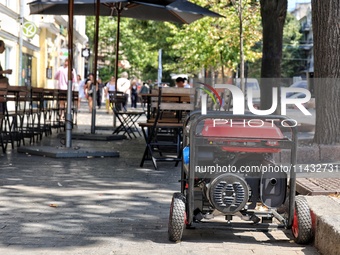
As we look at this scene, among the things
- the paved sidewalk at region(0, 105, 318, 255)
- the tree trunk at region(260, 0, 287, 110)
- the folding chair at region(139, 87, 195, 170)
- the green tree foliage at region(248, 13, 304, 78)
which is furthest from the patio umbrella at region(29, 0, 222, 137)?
the green tree foliage at region(248, 13, 304, 78)

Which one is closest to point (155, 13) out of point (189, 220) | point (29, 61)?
point (189, 220)

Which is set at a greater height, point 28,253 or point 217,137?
point 217,137

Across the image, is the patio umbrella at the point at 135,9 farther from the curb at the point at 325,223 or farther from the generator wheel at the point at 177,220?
the generator wheel at the point at 177,220

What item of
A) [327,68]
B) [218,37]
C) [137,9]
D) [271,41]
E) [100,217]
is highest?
[218,37]

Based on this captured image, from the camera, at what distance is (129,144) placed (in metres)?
15.4

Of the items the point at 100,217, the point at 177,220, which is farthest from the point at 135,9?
the point at 177,220

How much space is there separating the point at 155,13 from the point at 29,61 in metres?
18.4

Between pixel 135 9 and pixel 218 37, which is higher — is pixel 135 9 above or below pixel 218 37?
below

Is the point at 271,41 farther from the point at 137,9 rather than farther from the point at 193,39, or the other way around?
the point at 193,39

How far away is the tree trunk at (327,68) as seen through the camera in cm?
1091

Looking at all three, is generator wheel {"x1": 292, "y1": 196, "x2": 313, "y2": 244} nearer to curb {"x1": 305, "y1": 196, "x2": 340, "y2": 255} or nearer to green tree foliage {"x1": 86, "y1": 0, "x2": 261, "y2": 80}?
curb {"x1": 305, "y1": 196, "x2": 340, "y2": 255}

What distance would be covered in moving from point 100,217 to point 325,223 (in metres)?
2.18

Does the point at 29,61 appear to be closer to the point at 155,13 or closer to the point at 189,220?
the point at 155,13

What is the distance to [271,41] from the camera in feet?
57.2
